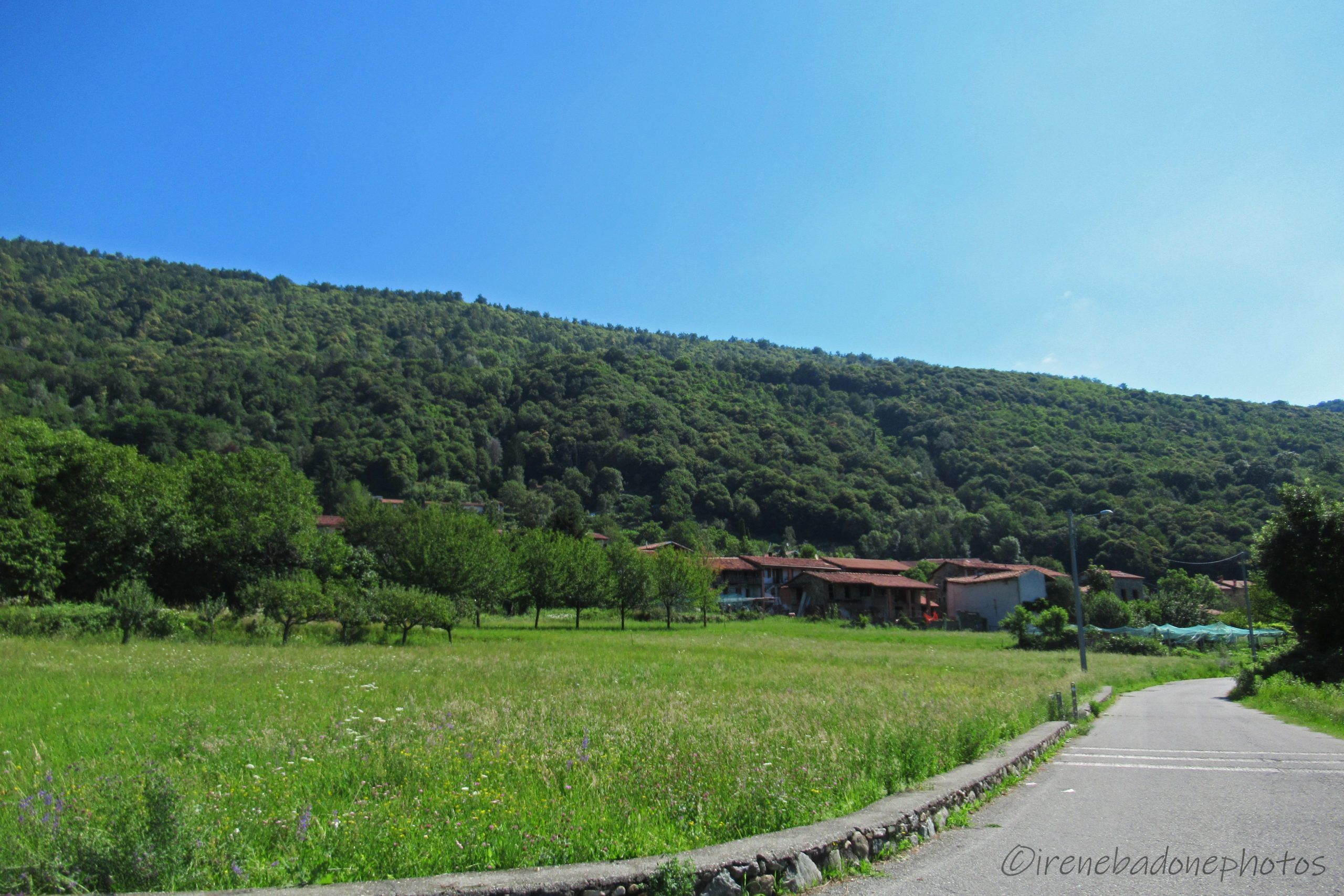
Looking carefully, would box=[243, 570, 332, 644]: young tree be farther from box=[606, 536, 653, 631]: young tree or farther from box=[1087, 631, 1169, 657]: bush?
box=[1087, 631, 1169, 657]: bush

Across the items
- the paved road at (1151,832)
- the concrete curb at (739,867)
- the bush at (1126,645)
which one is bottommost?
the bush at (1126,645)

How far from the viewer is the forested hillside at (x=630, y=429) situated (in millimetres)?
113750

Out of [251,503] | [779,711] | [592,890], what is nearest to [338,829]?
[592,890]

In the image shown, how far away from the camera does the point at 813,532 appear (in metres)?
138

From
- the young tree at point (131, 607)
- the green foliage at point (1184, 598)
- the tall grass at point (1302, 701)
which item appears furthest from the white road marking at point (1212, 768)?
the green foliage at point (1184, 598)

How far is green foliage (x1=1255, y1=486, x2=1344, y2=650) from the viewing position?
27.3 metres

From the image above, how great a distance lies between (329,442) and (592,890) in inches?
5380

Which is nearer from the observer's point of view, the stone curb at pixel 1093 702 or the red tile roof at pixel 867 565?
the stone curb at pixel 1093 702

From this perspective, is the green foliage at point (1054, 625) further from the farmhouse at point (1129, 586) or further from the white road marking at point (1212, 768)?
the farmhouse at point (1129, 586)

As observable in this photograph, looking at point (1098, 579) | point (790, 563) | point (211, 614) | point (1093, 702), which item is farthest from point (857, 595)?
point (211, 614)

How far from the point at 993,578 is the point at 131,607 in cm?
7829

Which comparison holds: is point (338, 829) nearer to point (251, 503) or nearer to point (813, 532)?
point (251, 503)

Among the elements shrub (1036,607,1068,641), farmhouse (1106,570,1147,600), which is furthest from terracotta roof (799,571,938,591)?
shrub (1036,607,1068,641)

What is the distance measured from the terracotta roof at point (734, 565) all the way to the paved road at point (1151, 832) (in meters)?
80.7
